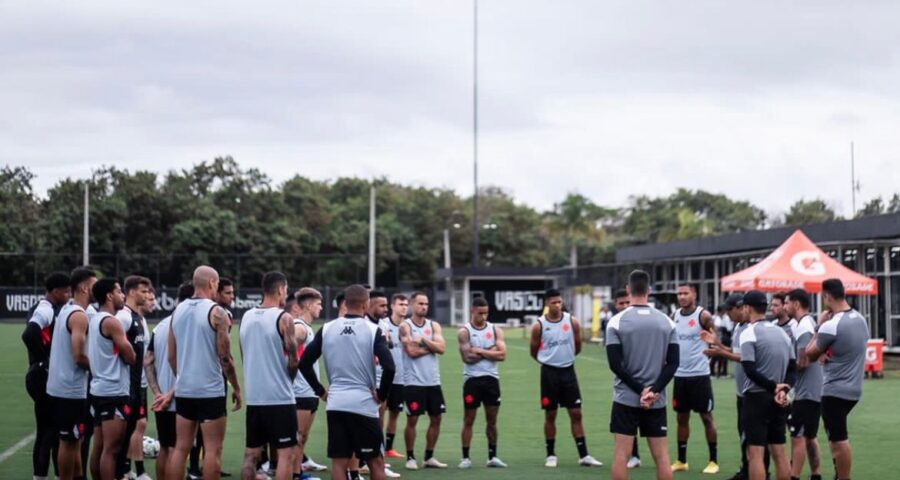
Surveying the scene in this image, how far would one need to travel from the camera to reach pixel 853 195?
5281 centimetres

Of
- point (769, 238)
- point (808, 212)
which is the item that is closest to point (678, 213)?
point (808, 212)

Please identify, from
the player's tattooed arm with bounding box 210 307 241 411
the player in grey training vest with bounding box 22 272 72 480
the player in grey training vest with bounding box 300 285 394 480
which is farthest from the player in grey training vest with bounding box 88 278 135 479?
the player in grey training vest with bounding box 300 285 394 480

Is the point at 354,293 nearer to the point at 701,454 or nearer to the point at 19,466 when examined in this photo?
the point at 19,466

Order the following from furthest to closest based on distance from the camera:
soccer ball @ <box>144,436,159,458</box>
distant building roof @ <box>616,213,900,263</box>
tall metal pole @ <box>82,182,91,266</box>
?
tall metal pole @ <box>82,182,91,266</box>
distant building roof @ <box>616,213,900,263</box>
soccer ball @ <box>144,436,159,458</box>

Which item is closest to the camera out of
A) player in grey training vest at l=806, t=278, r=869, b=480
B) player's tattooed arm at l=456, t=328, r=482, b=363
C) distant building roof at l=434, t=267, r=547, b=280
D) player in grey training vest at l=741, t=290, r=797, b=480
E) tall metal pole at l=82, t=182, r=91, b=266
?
player in grey training vest at l=741, t=290, r=797, b=480

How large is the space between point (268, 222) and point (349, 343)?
2737 inches

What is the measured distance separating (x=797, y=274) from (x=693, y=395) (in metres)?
16.7

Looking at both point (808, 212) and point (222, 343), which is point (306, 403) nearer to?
point (222, 343)

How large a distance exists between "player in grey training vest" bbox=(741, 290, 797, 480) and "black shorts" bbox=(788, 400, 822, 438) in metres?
0.44

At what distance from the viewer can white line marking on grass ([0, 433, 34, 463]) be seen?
14836mm

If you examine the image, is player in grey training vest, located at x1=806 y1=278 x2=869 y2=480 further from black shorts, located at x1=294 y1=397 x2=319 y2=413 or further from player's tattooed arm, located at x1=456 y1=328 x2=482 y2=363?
black shorts, located at x1=294 y1=397 x2=319 y2=413

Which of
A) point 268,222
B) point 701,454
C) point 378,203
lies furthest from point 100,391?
point 378,203

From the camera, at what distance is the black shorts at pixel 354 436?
10.4 meters

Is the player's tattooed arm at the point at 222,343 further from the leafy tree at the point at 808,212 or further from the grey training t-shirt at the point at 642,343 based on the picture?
the leafy tree at the point at 808,212
